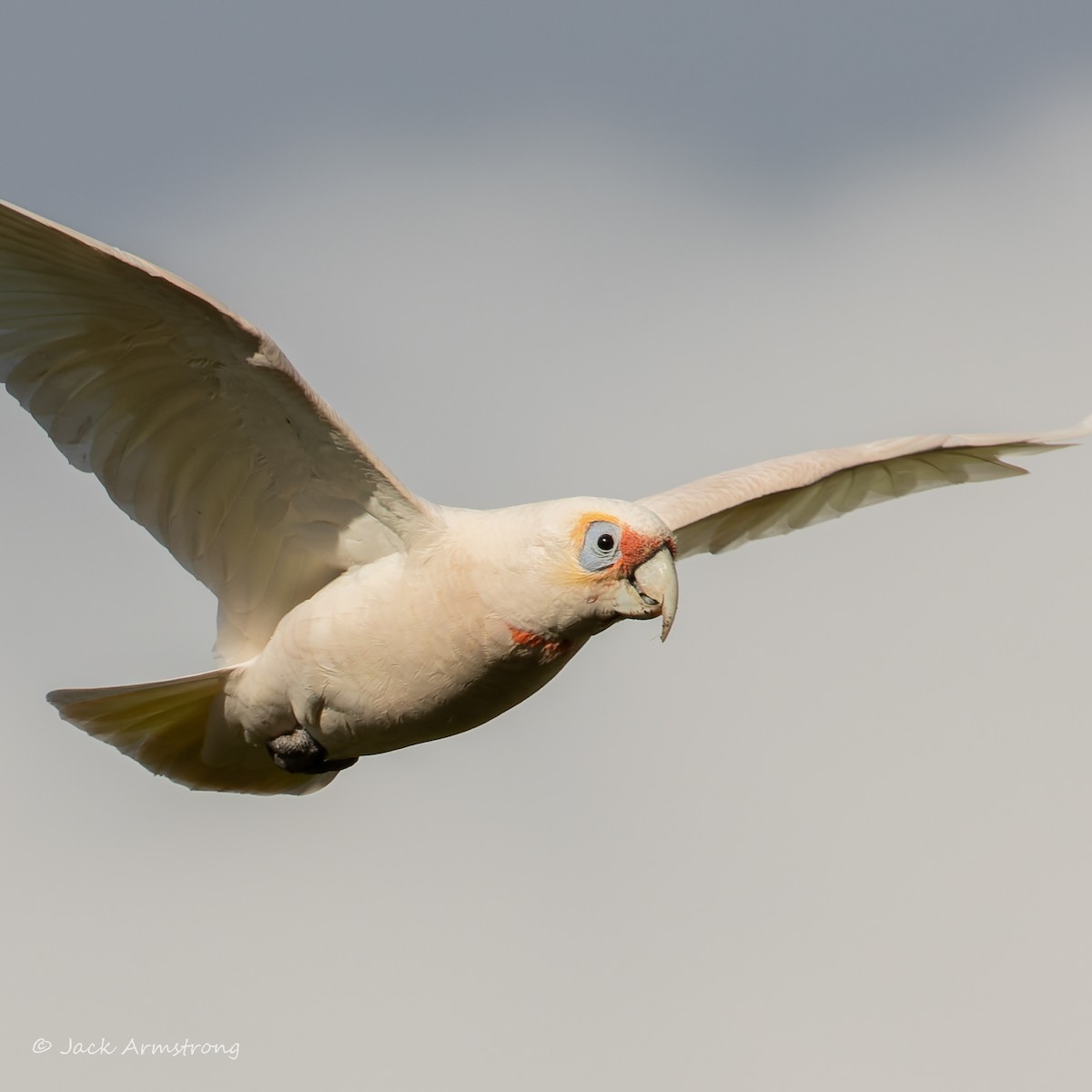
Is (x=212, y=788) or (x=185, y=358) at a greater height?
(x=185, y=358)

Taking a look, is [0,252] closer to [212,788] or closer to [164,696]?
[164,696]

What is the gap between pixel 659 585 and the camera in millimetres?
8539

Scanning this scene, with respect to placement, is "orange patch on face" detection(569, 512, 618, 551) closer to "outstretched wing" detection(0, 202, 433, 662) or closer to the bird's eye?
the bird's eye

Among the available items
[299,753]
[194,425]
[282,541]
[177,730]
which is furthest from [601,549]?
[177,730]

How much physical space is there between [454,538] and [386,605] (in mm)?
435

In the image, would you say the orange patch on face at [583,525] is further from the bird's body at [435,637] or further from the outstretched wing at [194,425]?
the outstretched wing at [194,425]

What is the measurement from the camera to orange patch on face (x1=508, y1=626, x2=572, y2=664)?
8617mm

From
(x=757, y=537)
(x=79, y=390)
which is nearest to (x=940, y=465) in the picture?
(x=757, y=537)

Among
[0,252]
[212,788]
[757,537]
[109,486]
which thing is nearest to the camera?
[0,252]

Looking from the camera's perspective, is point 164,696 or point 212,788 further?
point 212,788

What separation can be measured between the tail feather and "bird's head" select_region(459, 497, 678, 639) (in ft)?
6.42

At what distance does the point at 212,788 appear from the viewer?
1063 centimetres

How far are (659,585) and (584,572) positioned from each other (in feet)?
1.08

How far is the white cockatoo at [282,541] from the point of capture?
28.1ft
